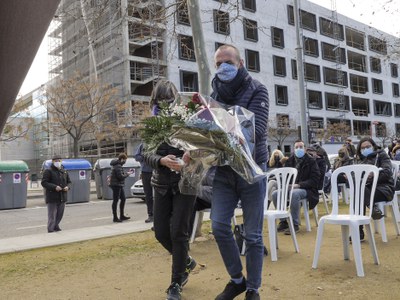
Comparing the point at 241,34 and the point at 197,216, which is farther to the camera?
the point at 241,34

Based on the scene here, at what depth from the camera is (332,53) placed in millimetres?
47406

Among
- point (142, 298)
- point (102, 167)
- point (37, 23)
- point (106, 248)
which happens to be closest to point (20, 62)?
point (37, 23)

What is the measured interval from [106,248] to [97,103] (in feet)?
75.8

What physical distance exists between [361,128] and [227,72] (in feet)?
166

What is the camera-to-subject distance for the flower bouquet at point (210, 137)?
2938mm

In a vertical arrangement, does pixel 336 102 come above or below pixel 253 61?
below

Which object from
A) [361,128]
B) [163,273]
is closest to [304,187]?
[163,273]

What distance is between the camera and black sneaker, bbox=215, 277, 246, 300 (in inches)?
125

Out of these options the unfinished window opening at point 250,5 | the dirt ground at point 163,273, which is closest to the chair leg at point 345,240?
the dirt ground at point 163,273

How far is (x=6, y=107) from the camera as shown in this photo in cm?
74

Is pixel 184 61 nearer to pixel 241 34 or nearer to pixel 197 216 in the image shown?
pixel 241 34

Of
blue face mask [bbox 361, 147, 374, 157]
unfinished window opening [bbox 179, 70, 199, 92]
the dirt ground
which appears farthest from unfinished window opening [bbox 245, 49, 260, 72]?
the dirt ground

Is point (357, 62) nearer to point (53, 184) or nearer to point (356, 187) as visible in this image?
point (53, 184)

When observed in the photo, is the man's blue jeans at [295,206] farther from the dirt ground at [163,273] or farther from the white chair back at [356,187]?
the white chair back at [356,187]
